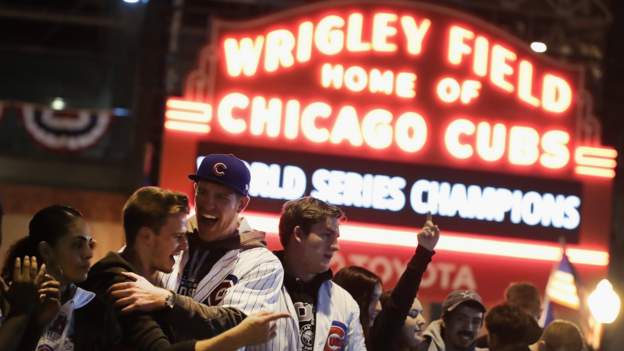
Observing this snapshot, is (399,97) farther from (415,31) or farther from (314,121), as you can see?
(314,121)

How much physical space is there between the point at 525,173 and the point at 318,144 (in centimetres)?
256

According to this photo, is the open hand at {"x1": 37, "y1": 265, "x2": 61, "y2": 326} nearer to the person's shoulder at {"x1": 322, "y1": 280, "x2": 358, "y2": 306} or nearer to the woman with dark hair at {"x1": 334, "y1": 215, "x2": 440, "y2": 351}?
the person's shoulder at {"x1": 322, "y1": 280, "x2": 358, "y2": 306}

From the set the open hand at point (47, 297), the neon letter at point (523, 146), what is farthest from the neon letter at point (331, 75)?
the open hand at point (47, 297)

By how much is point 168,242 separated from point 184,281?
338 millimetres

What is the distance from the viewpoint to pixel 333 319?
505cm

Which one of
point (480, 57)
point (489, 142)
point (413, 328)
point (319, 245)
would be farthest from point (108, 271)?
point (480, 57)

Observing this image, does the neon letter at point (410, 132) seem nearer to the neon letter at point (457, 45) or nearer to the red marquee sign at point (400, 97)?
the red marquee sign at point (400, 97)

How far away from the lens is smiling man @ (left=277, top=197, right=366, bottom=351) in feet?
16.3

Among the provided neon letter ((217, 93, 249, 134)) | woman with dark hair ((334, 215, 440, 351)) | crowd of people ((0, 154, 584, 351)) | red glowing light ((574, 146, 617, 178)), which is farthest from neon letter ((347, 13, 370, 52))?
crowd of people ((0, 154, 584, 351))

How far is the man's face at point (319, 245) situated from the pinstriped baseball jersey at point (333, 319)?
142 millimetres

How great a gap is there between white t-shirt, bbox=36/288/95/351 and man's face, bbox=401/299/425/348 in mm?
2326

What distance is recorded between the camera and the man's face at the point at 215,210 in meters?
4.43

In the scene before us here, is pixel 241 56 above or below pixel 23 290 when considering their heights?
above

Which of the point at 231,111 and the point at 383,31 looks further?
the point at 383,31
